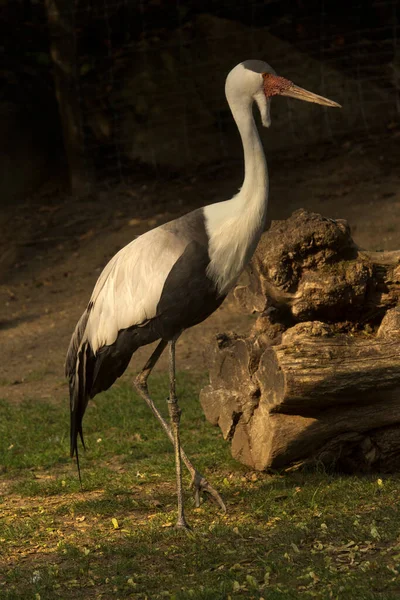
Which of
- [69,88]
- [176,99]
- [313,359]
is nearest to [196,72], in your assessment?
[176,99]

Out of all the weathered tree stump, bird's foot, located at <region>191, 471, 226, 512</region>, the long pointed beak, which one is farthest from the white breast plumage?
the long pointed beak

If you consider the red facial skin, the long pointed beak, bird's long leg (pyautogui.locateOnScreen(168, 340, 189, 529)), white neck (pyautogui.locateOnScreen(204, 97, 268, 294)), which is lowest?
bird's long leg (pyautogui.locateOnScreen(168, 340, 189, 529))

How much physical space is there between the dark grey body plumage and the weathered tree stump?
48 cm

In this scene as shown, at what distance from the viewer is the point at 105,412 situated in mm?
7078

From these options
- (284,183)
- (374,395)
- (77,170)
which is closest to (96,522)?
(374,395)

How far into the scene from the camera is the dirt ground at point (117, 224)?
8.80 m

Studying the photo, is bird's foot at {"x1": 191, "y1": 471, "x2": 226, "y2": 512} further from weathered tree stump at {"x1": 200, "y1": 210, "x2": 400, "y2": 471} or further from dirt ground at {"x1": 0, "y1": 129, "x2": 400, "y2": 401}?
dirt ground at {"x1": 0, "y1": 129, "x2": 400, "y2": 401}

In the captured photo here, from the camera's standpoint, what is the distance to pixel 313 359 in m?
4.90

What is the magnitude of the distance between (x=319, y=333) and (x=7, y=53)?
9.90 metres

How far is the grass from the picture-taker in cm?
399

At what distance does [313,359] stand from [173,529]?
1.03 m

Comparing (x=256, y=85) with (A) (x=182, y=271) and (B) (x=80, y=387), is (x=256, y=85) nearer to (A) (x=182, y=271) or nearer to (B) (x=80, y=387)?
(A) (x=182, y=271)

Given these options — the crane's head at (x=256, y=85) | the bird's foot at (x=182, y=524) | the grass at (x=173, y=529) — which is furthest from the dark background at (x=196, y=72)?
the bird's foot at (x=182, y=524)

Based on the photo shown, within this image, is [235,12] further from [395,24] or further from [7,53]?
[7,53]
